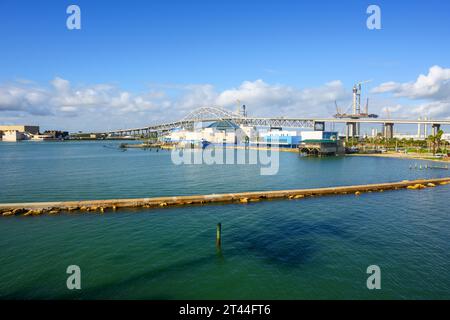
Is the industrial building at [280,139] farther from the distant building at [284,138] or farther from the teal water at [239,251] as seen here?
the teal water at [239,251]

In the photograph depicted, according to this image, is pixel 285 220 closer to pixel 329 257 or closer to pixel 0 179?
pixel 329 257

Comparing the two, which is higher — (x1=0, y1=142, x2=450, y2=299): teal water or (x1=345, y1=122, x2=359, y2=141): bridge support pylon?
(x1=345, y1=122, x2=359, y2=141): bridge support pylon

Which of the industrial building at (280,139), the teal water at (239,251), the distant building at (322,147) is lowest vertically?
the teal water at (239,251)

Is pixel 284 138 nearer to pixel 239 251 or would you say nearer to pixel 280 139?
pixel 280 139

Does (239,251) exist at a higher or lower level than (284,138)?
lower

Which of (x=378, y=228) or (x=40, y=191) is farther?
(x=40, y=191)

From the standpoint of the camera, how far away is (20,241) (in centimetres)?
1753

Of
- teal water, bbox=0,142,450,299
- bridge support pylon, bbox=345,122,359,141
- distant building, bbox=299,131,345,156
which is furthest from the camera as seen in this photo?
bridge support pylon, bbox=345,122,359,141

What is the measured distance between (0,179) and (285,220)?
39852 millimetres

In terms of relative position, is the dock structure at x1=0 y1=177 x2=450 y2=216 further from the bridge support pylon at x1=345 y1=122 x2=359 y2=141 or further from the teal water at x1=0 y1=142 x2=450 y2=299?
the bridge support pylon at x1=345 y1=122 x2=359 y2=141

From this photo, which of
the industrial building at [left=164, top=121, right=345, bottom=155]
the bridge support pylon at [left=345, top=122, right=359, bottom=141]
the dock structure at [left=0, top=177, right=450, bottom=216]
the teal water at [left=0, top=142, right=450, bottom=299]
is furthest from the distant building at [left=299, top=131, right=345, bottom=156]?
the bridge support pylon at [left=345, top=122, right=359, bottom=141]

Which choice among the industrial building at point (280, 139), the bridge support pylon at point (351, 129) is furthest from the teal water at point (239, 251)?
the bridge support pylon at point (351, 129)

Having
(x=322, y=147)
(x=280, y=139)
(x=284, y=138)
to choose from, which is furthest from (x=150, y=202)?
(x=280, y=139)
